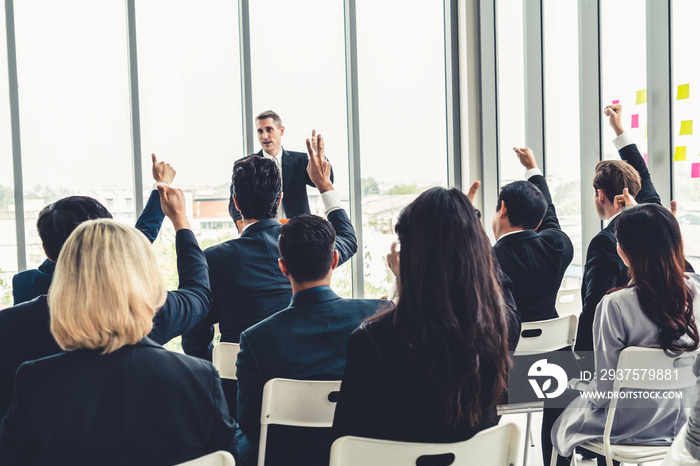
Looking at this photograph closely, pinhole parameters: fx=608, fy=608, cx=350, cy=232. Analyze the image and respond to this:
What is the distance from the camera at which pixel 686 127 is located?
3.29 m

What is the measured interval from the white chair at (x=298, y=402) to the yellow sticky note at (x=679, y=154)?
8.59 ft

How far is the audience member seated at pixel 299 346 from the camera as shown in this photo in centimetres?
176

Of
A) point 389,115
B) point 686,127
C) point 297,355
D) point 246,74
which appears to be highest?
point 246,74

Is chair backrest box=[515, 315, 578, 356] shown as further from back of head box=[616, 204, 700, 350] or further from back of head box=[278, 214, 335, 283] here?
back of head box=[278, 214, 335, 283]

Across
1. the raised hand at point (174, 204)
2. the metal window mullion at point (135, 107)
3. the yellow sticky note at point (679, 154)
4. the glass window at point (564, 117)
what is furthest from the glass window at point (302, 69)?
the raised hand at point (174, 204)

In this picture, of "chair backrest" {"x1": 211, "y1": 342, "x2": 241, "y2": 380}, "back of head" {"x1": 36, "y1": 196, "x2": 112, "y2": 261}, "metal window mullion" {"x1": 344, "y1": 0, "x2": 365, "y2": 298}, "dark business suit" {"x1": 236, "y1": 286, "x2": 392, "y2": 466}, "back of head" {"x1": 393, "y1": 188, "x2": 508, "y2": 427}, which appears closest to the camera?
"back of head" {"x1": 393, "y1": 188, "x2": 508, "y2": 427}

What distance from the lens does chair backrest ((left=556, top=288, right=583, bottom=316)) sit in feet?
11.2

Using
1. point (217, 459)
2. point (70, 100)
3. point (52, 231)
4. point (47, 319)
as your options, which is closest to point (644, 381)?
point (217, 459)

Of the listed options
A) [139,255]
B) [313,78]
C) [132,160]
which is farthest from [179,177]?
[139,255]

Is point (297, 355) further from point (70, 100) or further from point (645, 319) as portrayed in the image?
point (70, 100)

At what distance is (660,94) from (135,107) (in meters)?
3.46

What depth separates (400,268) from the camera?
1428 mm

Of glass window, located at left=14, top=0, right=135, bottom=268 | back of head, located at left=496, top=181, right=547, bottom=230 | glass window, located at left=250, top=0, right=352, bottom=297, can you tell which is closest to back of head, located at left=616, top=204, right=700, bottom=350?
back of head, located at left=496, top=181, right=547, bottom=230

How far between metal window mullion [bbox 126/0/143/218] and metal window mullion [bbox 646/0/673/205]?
3.38 m
